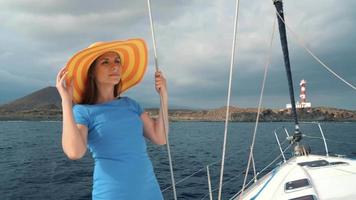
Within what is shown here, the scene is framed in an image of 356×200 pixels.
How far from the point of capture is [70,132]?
7.84ft

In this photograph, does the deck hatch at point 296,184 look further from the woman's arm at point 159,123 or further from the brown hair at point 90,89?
the brown hair at point 90,89

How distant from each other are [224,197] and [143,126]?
11.4 metres

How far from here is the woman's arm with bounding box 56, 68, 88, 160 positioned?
2398 millimetres

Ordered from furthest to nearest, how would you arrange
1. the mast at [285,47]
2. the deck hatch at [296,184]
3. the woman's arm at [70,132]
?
the mast at [285,47], the deck hatch at [296,184], the woman's arm at [70,132]

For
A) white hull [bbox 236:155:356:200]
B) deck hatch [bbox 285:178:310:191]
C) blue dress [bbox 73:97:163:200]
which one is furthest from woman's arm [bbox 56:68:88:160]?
deck hatch [bbox 285:178:310:191]

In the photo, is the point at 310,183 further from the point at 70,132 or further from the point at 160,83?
the point at 70,132

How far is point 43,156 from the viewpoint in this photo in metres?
29.8

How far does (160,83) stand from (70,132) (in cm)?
96

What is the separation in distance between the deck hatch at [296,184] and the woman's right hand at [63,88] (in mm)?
3370

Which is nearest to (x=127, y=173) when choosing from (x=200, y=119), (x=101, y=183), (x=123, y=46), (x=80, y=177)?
(x=101, y=183)

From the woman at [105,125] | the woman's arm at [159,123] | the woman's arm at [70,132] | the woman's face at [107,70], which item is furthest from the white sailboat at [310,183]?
the woman's arm at [70,132]

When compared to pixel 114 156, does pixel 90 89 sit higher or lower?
higher

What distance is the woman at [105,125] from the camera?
8.27ft

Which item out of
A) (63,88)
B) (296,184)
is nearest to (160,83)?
(63,88)
